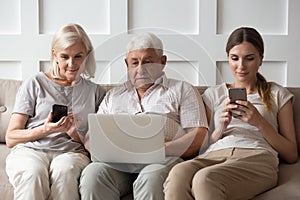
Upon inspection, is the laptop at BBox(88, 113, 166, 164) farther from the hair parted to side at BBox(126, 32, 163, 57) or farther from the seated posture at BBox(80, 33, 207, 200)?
the hair parted to side at BBox(126, 32, 163, 57)

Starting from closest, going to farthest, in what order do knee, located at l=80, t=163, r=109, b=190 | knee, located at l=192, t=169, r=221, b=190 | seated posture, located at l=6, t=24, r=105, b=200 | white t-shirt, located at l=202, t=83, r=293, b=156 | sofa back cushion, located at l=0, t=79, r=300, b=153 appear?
knee, located at l=192, t=169, r=221, b=190
knee, located at l=80, t=163, r=109, b=190
seated posture, located at l=6, t=24, r=105, b=200
white t-shirt, located at l=202, t=83, r=293, b=156
sofa back cushion, located at l=0, t=79, r=300, b=153

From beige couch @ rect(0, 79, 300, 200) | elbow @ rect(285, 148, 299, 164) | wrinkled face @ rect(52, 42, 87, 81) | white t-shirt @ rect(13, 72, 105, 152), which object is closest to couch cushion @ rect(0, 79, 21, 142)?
beige couch @ rect(0, 79, 300, 200)

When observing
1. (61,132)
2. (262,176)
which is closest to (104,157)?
(61,132)

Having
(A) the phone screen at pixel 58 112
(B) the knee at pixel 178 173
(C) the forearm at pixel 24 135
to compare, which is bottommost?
(B) the knee at pixel 178 173

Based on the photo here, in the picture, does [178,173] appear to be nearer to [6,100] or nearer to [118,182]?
[118,182]

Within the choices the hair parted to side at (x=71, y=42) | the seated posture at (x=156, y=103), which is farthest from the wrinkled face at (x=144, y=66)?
the hair parted to side at (x=71, y=42)

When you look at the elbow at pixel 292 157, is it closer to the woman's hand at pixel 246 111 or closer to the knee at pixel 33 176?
the woman's hand at pixel 246 111

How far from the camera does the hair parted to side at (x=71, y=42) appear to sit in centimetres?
227

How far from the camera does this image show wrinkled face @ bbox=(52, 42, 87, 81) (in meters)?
2.27

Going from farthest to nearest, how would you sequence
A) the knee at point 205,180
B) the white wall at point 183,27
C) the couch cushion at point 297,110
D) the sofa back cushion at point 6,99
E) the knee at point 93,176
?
the white wall at point 183,27, the sofa back cushion at point 6,99, the couch cushion at point 297,110, the knee at point 93,176, the knee at point 205,180

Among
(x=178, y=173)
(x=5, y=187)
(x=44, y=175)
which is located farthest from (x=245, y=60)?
(x=5, y=187)

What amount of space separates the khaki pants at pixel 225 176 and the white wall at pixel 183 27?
77 cm

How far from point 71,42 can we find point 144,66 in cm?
33

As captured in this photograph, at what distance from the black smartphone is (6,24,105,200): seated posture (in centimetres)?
1
